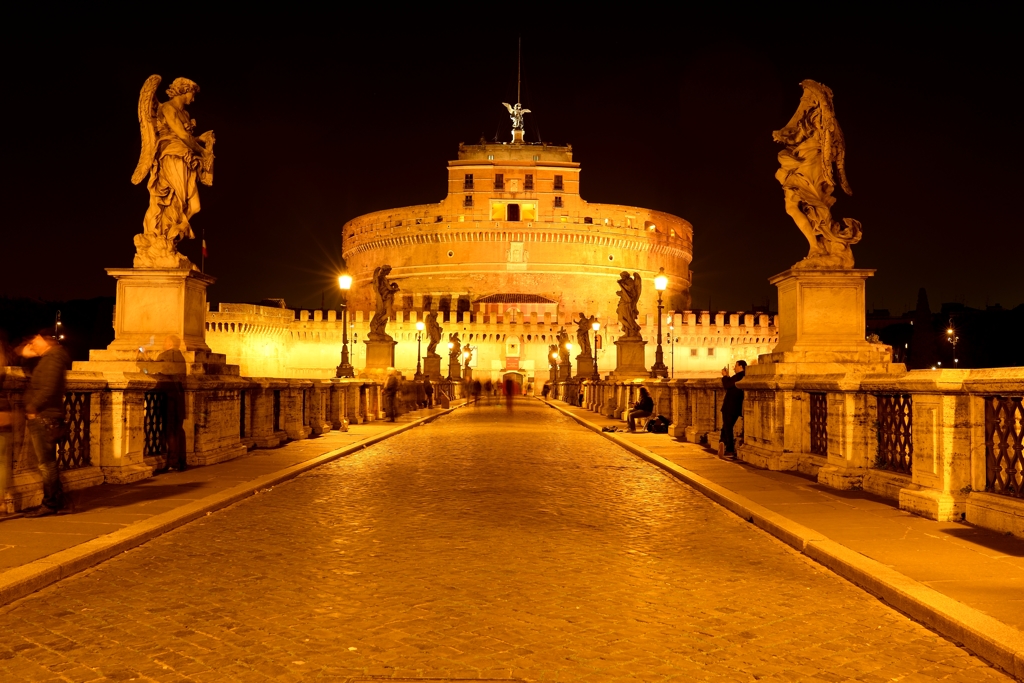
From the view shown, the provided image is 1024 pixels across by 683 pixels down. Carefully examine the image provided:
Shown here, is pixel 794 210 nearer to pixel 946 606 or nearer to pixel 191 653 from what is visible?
pixel 946 606

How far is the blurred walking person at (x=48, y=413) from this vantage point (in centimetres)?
702

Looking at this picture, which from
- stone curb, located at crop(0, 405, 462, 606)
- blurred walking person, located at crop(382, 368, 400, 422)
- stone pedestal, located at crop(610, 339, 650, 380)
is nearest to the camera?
stone curb, located at crop(0, 405, 462, 606)

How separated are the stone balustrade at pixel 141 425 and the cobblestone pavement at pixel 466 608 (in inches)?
70.2

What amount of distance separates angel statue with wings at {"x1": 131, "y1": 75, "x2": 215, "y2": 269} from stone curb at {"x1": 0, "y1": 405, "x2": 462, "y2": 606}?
10.3 feet

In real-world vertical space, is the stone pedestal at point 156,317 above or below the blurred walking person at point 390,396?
above

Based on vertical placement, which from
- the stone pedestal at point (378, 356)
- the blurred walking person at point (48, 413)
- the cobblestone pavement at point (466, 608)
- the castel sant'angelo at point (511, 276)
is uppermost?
the castel sant'angelo at point (511, 276)

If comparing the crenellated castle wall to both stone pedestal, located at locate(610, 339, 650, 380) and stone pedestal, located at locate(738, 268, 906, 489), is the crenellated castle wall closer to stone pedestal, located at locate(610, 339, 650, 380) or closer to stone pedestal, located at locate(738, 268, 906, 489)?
stone pedestal, located at locate(610, 339, 650, 380)

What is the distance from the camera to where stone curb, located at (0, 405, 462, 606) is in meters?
5.00

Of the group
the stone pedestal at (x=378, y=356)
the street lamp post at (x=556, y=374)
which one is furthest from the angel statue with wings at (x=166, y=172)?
the street lamp post at (x=556, y=374)

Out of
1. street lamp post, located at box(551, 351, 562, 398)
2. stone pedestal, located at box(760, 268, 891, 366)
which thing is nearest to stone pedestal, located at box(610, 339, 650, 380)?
stone pedestal, located at box(760, 268, 891, 366)

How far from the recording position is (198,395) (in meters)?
10.7

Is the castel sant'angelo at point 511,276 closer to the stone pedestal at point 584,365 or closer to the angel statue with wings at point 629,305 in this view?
the stone pedestal at point 584,365

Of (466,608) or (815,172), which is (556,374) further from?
(466,608)

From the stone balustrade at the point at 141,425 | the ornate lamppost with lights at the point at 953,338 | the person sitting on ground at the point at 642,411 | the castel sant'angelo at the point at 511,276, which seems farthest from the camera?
the castel sant'angelo at the point at 511,276
